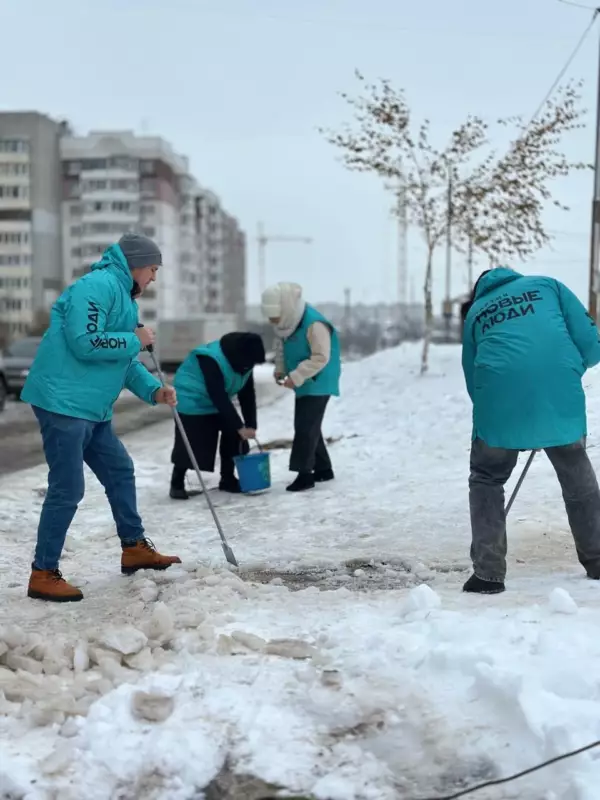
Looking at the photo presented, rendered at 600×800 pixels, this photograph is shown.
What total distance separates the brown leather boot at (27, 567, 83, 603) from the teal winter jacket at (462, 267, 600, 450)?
213 centimetres

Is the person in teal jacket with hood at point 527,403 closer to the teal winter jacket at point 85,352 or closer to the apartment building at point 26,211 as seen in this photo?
the teal winter jacket at point 85,352

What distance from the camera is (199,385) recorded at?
23.5 feet

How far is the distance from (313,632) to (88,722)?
3.31 ft

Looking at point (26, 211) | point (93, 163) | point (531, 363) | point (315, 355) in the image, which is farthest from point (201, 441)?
point (93, 163)

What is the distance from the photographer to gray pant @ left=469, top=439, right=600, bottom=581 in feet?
13.4

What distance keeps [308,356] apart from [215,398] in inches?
37.6

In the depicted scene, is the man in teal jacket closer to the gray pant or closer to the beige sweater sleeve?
the gray pant

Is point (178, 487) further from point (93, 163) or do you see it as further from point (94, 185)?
point (93, 163)

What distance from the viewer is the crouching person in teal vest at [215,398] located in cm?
703

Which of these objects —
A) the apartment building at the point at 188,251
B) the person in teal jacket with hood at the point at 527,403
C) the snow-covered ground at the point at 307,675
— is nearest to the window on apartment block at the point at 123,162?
the apartment building at the point at 188,251

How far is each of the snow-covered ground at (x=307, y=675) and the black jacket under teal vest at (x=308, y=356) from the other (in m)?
2.17

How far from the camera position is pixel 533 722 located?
8.82ft

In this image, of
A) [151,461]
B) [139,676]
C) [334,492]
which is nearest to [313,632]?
[139,676]

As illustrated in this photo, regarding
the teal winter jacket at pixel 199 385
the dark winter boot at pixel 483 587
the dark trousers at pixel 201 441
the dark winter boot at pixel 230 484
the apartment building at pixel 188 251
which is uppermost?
the apartment building at pixel 188 251
